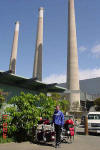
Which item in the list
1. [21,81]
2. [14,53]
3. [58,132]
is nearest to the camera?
[58,132]

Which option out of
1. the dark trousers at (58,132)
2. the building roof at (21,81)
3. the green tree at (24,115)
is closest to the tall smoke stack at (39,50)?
the building roof at (21,81)

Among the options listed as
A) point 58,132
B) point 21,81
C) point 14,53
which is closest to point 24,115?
point 58,132

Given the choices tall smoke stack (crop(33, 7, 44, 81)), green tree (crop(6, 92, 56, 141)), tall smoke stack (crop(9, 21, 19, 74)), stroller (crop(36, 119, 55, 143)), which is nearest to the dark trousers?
stroller (crop(36, 119, 55, 143))

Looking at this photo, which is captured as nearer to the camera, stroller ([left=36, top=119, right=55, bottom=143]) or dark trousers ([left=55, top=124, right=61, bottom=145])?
dark trousers ([left=55, top=124, right=61, bottom=145])

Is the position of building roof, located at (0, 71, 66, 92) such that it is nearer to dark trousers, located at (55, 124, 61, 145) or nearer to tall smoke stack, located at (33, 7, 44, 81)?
dark trousers, located at (55, 124, 61, 145)

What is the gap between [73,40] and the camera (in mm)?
54531

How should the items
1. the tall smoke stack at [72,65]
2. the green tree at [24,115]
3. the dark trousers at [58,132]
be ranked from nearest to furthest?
the dark trousers at [58,132], the green tree at [24,115], the tall smoke stack at [72,65]

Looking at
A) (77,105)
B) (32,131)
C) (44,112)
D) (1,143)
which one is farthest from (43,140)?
(77,105)

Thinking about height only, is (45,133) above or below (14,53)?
below

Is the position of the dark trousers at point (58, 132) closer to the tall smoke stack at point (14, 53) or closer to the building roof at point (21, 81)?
the building roof at point (21, 81)

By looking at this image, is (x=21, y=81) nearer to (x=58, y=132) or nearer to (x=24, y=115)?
(x=24, y=115)

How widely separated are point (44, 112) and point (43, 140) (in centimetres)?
141

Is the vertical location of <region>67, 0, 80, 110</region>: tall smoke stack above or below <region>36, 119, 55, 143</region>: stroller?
above

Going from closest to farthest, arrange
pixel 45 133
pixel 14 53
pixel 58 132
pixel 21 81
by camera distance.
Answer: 1. pixel 58 132
2. pixel 45 133
3. pixel 21 81
4. pixel 14 53
